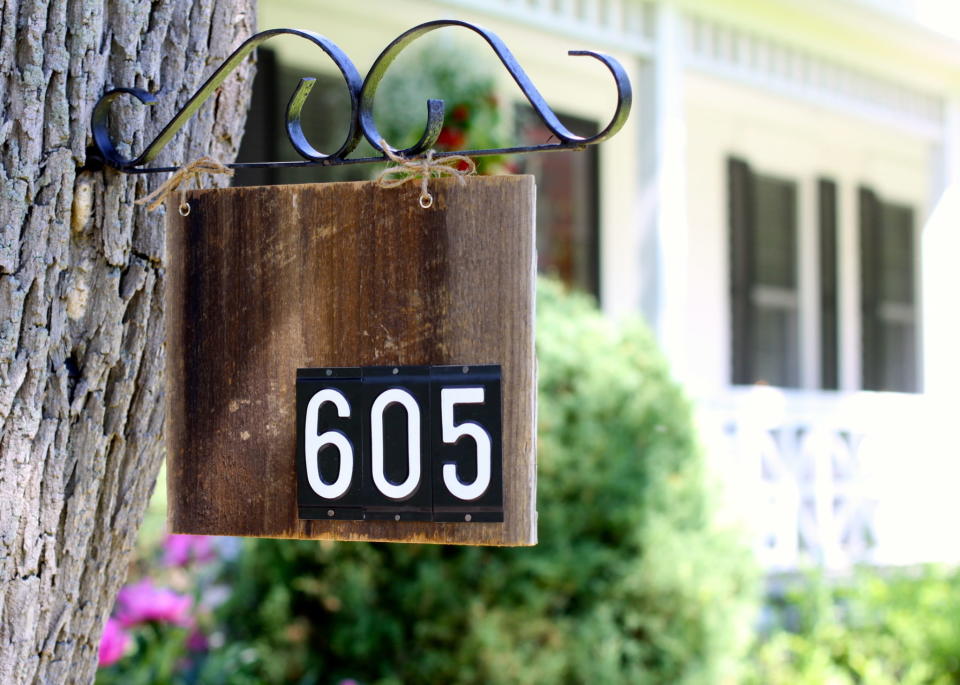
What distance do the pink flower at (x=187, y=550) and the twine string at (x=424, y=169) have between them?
358 cm

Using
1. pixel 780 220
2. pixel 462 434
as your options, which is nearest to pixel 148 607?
pixel 462 434

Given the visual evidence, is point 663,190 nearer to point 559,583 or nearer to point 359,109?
point 559,583

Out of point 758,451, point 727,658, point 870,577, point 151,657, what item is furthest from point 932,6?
point 151,657

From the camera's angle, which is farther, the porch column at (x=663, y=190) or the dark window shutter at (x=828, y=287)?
the dark window shutter at (x=828, y=287)

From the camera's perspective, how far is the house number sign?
1.46 meters

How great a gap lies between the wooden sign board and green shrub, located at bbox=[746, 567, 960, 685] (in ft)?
13.8

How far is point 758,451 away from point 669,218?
1396 millimetres

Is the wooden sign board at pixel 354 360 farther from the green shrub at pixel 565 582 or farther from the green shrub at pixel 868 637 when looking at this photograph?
the green shrub at pixel 868 637

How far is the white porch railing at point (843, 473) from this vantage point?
662cm

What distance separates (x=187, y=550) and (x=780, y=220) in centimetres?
608

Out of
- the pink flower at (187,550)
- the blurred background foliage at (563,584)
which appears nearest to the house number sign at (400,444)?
the blurred background foliage at (563,584)

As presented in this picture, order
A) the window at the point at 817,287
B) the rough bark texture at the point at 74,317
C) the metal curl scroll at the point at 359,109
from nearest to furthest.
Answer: the metal curl scroll at the point at 359,109, the rough bark texture at the point at 74,317, the window at the point at 817,287

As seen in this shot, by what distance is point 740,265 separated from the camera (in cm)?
905

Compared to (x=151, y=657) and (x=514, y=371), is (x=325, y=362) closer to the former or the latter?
(x=514, y=371)
